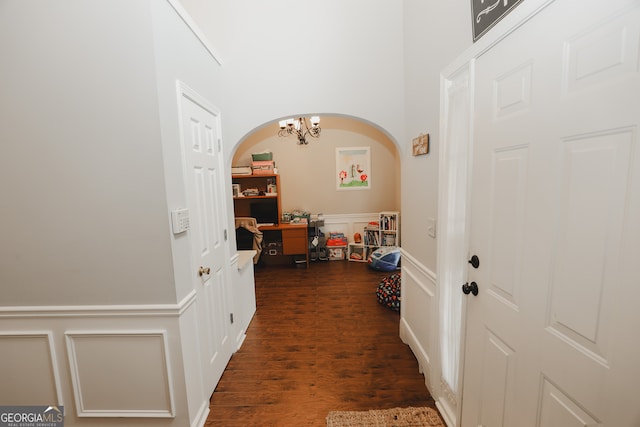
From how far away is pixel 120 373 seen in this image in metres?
1.61

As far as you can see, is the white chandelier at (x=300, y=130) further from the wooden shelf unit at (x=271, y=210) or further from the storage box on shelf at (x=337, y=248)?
the storage box on shelf at (x=337, y=248)

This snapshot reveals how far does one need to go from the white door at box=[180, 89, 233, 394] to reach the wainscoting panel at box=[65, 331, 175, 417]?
261 mm

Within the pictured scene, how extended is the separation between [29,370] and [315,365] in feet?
6.09

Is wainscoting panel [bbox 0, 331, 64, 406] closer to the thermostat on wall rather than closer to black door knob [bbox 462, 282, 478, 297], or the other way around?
the thermostat on wall

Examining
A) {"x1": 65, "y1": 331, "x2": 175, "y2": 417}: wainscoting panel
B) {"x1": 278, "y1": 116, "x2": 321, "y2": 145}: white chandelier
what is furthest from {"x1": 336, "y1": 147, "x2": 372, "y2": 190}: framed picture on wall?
{"x1": 65, "y1": 331, "x2": 175, "y2": 417}: wainscoting panel

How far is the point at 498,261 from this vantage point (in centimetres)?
121

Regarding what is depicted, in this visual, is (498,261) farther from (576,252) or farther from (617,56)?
(617,56)

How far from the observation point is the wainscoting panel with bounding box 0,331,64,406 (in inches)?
63.4

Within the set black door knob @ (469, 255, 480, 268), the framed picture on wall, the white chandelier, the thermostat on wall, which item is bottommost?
black door knob @ (469, 255, 480, 268)

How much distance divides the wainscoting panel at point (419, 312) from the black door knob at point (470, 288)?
422mm

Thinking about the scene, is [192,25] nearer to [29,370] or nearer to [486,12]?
[486,12]

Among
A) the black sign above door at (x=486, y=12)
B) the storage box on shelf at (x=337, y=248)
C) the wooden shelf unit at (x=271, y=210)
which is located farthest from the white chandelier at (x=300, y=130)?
the black sign above door at (x=486, y=12)

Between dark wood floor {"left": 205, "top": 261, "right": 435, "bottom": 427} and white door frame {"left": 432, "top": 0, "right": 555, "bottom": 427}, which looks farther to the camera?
dark wood floor {"left": 205, "top": 261, "right": 435, "bottom": 427}

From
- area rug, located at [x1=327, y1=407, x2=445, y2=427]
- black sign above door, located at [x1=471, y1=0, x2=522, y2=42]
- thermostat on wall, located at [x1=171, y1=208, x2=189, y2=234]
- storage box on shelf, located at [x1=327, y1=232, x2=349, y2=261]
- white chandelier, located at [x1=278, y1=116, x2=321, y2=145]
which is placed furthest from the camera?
storage box on shelf, located at [x1=327, y1=232, x2=349, y2=261]
